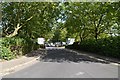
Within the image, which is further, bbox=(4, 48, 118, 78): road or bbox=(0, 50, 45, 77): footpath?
bbox=(0, 50, 45, 77): footpath

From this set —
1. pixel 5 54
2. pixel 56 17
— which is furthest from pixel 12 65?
pixel 56 17

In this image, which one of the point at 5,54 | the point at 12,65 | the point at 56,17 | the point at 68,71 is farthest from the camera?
the point at 56,17

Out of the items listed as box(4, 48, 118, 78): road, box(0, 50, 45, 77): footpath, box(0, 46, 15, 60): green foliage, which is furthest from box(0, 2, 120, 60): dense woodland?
box(4, 48, 118, 78): road

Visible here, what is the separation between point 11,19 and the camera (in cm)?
3850

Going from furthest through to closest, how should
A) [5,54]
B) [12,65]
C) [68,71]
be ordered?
[5,54] → [12,65] → [68,71]

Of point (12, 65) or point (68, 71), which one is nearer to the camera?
point (68, 71)

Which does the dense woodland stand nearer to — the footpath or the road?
the footpath

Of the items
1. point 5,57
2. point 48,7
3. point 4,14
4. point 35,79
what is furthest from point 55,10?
point 35,79

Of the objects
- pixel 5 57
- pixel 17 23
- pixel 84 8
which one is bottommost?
pixel 5 57

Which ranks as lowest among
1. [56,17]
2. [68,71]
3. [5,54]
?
[68,71]

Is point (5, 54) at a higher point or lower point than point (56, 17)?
lower

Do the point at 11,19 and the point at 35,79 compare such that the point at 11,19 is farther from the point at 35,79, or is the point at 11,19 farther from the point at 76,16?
the point at 35,79

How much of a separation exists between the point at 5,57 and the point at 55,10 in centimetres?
1498

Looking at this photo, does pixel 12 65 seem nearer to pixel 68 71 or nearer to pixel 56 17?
pixel 68 71
